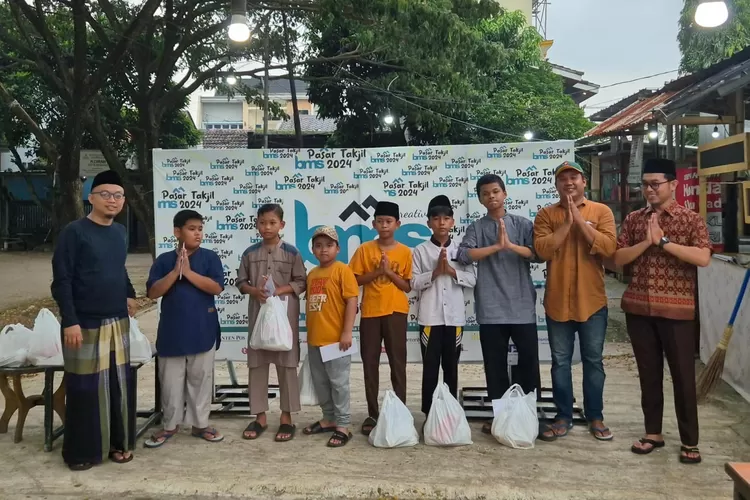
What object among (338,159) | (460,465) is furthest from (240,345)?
(460,465)

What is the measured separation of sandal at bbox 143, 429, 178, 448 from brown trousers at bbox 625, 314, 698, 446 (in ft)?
10.4

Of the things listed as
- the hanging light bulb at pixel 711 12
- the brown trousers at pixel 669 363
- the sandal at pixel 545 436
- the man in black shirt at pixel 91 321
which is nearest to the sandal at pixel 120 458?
the man in black shirt at pixel 91 321

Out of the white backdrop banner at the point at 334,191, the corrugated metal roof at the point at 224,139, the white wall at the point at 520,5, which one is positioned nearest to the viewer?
the white backdrop banner at the point at 334,191

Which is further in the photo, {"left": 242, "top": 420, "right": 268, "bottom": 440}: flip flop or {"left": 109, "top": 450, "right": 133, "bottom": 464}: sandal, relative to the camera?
{"left": 242, "top": 420, "right": 268, "bottom": 440}: flip flop

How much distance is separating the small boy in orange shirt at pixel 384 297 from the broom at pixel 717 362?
242 cm

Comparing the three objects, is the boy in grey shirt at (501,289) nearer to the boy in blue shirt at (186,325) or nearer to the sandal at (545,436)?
the sandal at (545,436)

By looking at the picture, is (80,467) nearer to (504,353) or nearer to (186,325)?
(186,325)

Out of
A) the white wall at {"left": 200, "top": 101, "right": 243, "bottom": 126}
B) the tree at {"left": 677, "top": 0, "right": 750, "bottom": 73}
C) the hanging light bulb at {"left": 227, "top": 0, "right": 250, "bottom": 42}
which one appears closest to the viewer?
the hanging light bulb at {"left": 227, "top": 0, "right": 250, "bottom": 42}

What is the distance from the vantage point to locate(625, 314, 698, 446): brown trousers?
3.60 m

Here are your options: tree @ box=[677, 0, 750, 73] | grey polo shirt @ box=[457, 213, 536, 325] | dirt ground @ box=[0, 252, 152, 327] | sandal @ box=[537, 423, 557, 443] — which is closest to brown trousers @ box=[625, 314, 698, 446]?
sandal @ box=[537, 423, 557, 443]

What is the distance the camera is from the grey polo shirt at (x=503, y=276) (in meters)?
4.02

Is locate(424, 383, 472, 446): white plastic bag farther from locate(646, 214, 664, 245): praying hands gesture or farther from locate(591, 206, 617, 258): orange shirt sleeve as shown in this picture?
locate(646, 214, 664, 245): praying hands gesture

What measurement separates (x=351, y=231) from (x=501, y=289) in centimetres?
136

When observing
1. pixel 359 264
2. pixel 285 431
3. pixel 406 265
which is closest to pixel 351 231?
pixel 359 264
